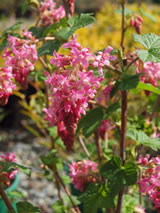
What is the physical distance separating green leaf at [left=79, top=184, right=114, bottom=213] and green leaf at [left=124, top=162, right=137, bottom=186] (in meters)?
0.16

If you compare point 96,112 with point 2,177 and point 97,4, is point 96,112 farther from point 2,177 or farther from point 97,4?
point 97,4

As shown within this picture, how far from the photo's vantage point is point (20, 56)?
2.99 feet

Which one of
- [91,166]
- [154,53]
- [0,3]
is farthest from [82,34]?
[0,3]

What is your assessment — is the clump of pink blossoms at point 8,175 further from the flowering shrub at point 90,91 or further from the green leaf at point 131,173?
the green leaf at point 131,173

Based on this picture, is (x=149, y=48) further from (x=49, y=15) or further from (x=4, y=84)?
(x=49, y=15)

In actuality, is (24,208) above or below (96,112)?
below

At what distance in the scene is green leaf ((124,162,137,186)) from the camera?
37.8 inches

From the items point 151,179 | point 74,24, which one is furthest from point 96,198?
point 74,24

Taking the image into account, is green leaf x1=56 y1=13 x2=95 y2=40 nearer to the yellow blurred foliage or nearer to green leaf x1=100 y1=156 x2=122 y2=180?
green leaf x1=100 y1=156 x2=122 y2=180

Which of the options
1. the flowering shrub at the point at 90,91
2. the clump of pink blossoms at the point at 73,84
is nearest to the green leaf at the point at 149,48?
the flowering shrub at the point at 90,91

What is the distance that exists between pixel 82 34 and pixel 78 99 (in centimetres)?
310

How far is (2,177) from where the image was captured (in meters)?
1.03

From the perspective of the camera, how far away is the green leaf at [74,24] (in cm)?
93

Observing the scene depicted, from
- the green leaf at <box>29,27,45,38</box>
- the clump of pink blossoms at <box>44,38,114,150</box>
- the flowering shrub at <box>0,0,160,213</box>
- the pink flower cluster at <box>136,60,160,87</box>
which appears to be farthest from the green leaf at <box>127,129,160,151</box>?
the green leaf at <box>29,27,45,38</box>
